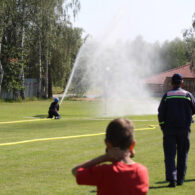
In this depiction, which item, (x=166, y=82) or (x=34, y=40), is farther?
(x=166, y=82)

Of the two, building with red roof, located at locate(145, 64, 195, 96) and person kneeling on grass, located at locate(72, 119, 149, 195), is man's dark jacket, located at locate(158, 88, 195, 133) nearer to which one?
person kneeling on grass, located at locate(72, 119, 149, 195)

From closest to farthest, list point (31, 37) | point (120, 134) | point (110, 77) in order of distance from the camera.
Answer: point (120, 134)
point (110, 77)
point (31, 37)

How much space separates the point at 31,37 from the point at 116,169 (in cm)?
4718

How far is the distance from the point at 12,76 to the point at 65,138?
113 feet

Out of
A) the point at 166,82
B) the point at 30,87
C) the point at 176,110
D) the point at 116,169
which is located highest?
the point at 166,82

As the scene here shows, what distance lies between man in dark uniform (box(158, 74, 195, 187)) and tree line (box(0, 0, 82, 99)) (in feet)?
122

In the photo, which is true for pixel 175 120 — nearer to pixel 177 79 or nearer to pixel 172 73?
pixel 177 79

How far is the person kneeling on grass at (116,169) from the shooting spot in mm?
2922

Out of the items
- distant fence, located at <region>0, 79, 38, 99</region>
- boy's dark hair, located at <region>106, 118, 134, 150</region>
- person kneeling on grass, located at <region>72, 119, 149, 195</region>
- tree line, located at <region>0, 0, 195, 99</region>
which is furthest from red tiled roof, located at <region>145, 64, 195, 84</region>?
boy's dark hair, located at <region>106, 118, 134, 150</region>

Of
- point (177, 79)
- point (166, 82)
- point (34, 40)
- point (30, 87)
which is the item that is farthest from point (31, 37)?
point (177, 79)

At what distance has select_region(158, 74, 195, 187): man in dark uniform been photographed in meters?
7.29

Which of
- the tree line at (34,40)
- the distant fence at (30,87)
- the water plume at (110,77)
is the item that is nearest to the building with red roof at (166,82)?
the tree line at (34,40)

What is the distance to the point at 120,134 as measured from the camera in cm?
290

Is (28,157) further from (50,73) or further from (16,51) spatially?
(50,73)
